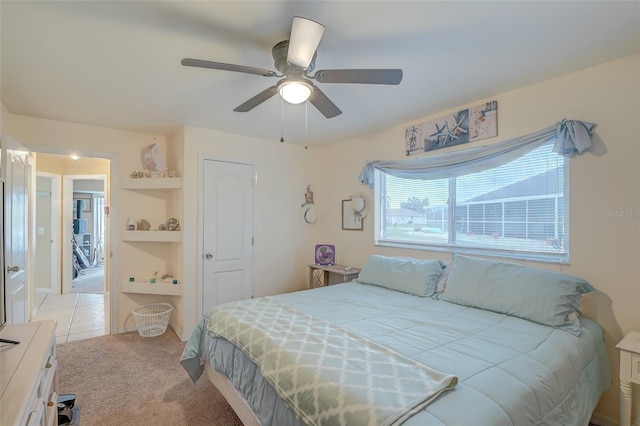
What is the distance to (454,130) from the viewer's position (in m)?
2.84

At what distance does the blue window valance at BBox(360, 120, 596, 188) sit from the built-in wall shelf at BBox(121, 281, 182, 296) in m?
2.49

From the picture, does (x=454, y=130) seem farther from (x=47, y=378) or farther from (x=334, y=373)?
(x=47, y=378)

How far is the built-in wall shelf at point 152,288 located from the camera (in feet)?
11.1

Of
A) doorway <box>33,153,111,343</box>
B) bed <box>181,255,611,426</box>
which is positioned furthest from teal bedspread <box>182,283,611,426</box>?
doorway <box>33,153,111,343</box>

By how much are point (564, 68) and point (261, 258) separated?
3.44 meters

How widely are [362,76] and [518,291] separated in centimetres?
176

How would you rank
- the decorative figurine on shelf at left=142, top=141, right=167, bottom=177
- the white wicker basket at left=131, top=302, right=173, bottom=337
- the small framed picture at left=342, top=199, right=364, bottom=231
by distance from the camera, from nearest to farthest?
1. the white wicker basket at left=131, top=302, right=173, bottom=337
2. the decorative figurine on shelf at left=142, top=141, right=167, bottom=177
3. the small framed picture at left=342, top=199, right=364, bottom=231

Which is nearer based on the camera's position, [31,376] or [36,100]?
[31,376]

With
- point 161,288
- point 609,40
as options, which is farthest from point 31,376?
point 609,40

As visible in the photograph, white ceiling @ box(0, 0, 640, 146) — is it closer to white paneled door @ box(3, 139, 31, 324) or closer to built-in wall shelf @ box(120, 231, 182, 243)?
white paneled door @ box(3, 139, 31, 324)

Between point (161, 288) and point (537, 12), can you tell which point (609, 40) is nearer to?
point (537, 12)

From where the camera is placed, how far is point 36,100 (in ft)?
8.57

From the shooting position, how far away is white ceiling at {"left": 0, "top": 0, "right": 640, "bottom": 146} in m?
1.50

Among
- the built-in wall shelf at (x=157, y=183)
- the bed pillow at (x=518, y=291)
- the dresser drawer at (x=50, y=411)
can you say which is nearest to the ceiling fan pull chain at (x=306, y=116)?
the built-in wall shelf at (x=157, y=183)
